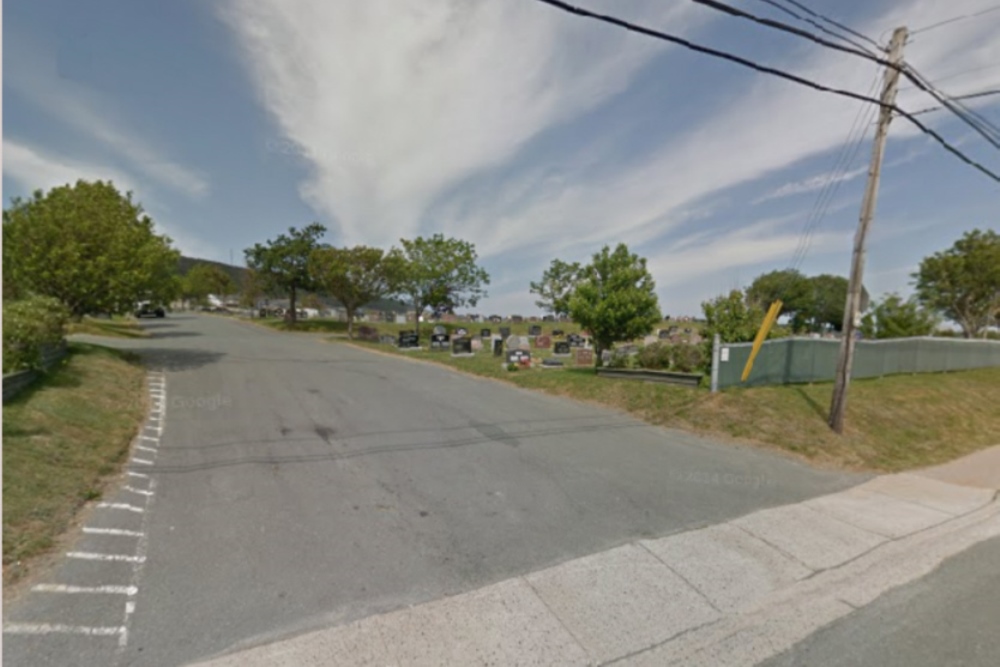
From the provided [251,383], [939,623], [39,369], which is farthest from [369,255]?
[939,623]

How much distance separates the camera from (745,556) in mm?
3895

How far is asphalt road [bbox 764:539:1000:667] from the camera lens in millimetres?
2703

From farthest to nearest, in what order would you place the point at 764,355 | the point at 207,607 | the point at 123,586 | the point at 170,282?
the point at 170,282, the point at 764,355, the point at 123,586, the point at 207,607

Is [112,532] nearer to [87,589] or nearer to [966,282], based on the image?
[87,589]

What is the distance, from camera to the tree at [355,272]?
2767cm

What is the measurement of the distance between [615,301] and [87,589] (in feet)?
41.2

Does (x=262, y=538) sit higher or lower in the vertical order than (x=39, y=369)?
lower

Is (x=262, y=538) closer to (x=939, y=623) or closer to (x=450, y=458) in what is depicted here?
(x=450, y=458)

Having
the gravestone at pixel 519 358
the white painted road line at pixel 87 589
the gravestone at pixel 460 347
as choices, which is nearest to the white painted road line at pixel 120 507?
the white painted road line at pixel 87 589

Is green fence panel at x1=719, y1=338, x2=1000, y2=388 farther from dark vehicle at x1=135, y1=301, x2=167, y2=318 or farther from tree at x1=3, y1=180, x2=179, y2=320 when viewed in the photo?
dark vehicle at x1=135, y1=301, x2=167, y2=318

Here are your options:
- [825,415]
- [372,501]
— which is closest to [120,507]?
[372,501]

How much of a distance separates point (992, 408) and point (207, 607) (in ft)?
63.7

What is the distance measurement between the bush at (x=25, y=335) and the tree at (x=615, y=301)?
12743mm

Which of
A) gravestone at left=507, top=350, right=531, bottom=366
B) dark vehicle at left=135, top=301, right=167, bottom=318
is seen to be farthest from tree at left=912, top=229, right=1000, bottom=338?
dark vehicle at left=135, top=301, right=167, bottom=318
